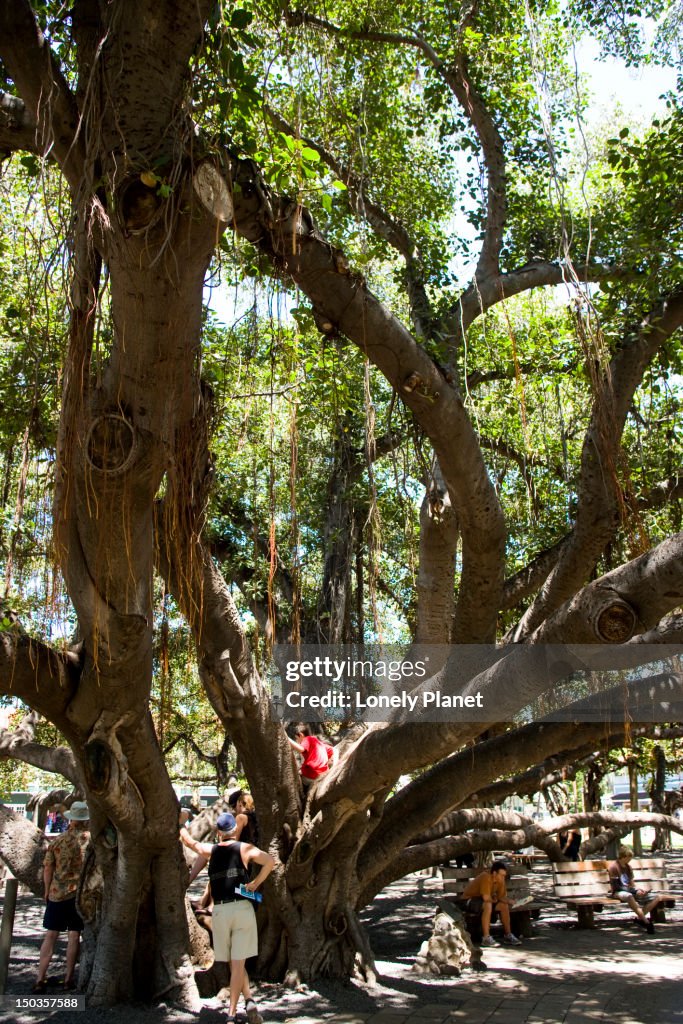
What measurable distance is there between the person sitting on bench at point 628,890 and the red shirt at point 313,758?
14.8 ft

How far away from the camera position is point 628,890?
29.6 ft

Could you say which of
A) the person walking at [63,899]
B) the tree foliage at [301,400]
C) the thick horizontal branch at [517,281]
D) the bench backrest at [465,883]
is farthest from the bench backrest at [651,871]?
the thick horizontal branch at [517,281]

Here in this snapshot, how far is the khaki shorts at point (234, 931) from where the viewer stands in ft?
→ 14.7

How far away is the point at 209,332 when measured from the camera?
23.2 feet

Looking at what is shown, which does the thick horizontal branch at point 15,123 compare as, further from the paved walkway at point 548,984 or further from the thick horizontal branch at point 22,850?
the thick horizontal branch at point 22,850

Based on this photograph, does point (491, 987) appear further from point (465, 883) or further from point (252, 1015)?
point (465, 883)

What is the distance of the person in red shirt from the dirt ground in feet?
4.33

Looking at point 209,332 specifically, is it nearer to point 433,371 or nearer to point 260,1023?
point 433,371

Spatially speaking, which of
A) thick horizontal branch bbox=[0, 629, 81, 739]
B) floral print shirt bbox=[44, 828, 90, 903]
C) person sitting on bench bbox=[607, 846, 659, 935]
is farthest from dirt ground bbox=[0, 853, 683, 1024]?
thick horizontal branch bbox=[0, 629, 81, 739]

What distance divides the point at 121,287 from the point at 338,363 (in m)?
4.18

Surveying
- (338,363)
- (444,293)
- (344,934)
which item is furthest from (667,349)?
(344,934)

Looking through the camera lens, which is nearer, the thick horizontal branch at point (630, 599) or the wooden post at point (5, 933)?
the thick horizontal branch at point (630, 599)

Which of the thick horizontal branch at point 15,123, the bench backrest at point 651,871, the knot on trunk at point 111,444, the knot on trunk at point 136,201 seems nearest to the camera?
the knot on trunk at point 136,201

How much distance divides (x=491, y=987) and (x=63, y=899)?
286 centimetres
